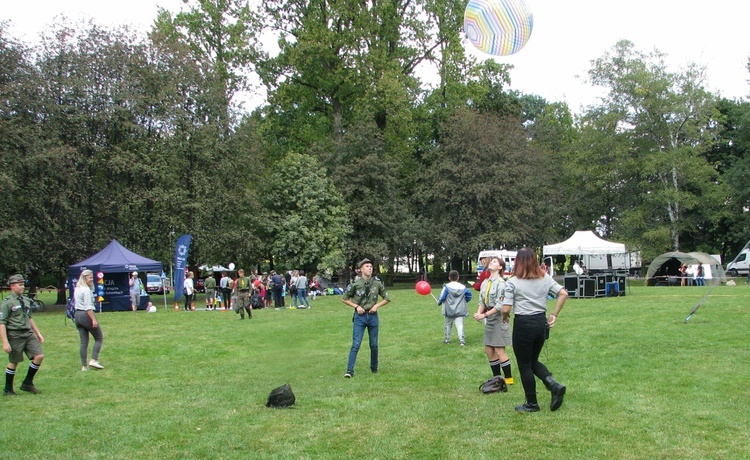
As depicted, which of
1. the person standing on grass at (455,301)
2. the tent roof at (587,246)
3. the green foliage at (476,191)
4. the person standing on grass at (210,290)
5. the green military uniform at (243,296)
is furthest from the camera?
the green foliage at (476,191)

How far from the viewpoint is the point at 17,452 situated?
21.2 feet

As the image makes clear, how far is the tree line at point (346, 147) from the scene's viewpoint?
33531mm

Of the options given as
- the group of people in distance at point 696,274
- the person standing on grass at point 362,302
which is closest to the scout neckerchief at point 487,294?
the person standing on grass at point 362,302

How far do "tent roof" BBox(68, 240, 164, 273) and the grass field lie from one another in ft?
44.4

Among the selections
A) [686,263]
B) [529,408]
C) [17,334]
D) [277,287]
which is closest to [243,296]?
[277,287]

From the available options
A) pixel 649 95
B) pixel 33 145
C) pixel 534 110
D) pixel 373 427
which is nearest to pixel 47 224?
pixel 33 145

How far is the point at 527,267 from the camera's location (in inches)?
292

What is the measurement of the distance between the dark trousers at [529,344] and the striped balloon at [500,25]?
5640mm

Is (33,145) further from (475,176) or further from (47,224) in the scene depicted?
(475,176)

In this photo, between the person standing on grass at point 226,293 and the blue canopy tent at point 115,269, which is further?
the person standing on grass at point 226,293

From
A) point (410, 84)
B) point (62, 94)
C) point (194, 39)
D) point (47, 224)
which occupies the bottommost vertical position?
point (47, 224)

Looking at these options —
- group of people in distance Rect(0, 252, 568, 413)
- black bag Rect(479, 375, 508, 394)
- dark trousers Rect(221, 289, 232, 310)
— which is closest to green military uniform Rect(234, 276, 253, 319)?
dark trousers Rect(221, 289, 232, 310)

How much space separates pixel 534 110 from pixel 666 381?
65102 millimetres

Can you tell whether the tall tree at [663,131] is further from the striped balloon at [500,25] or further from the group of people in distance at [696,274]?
the striped balloon at [500,25]
